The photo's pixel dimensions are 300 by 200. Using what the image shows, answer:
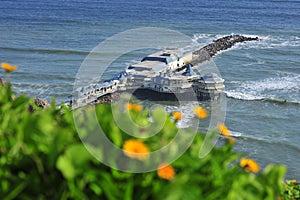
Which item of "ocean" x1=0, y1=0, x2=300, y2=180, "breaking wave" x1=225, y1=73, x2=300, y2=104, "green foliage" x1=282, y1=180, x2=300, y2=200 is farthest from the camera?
"breaking wave" x1=225, y1=73, x2=300, y2=104

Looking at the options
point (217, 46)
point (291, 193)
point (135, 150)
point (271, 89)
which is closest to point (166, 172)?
point (135, 150)

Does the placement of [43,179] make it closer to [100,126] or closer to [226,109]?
[100,126]

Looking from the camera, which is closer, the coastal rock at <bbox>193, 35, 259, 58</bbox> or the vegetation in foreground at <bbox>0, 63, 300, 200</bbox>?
the vegetation in foreground at <bbox>0, 63, 300, 200</bbox>

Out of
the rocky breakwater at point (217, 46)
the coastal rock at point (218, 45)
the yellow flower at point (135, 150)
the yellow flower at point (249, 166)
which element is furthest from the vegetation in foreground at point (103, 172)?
the coastal rock at point (218, 45)

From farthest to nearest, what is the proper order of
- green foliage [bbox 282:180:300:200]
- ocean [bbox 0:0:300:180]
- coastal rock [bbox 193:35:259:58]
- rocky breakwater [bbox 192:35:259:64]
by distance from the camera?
coastal rock [bbox 193:35:259:58]
rocky breakwater [bbox 192:35:259:64]
ocean [bbox 0:0:300:180]
green foliage [bbox 282:180:300:200]

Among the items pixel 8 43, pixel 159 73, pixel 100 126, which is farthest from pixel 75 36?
pixel 100 126

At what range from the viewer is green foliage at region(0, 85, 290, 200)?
6.99ft

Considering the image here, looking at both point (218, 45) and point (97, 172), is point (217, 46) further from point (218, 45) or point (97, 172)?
point (97, 172)

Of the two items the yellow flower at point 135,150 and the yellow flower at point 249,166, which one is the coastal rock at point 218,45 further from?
the yellow flower at point 135,150

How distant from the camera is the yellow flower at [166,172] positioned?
2172 millimetres

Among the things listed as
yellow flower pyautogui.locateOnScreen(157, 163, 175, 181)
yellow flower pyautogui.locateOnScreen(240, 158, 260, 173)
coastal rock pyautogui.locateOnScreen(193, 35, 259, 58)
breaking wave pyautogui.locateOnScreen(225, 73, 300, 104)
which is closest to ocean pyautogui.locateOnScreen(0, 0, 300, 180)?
breaking wave pyautogui.locateOnScreen(225, 73, 300, 104)

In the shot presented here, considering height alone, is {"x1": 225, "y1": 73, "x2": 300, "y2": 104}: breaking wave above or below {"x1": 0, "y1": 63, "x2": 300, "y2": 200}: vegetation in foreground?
below

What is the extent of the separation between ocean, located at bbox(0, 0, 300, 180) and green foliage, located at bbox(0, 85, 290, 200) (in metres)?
4.25

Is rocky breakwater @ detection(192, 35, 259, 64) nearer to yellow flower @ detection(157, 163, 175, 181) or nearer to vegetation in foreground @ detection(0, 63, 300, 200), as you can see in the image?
vegetation in foreground @ detection(0, 63, 300, 200)
